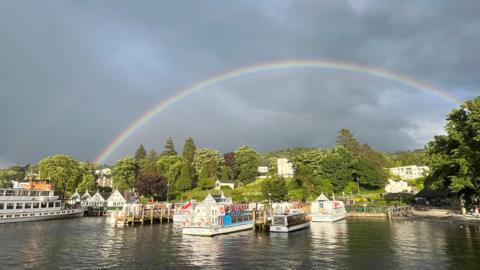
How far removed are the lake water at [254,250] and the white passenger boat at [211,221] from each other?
177 cm

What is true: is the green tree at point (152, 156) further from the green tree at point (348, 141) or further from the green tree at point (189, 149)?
the green tree at point (348, 141)

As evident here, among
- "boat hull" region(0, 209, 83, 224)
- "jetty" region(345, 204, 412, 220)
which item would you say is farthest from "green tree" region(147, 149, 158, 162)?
"jetty" region(345, 204, 412, 220)

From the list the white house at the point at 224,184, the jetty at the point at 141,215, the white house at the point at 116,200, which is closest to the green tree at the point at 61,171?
the white house at the point at 116,200

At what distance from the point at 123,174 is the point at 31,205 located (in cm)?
5643

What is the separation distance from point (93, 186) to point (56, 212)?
152ft

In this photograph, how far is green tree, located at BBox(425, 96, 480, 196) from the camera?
183 feet

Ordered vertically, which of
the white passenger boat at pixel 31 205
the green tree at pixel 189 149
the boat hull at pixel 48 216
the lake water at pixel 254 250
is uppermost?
the green tree at pixel 189 149

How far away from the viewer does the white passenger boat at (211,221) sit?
158 ft

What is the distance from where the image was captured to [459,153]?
5794 centimetres

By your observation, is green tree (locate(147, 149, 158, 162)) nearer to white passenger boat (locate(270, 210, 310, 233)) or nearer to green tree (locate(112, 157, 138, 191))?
green tree (locate(112, 157, 138, 191))

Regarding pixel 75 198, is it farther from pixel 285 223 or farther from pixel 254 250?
pixel 254 250

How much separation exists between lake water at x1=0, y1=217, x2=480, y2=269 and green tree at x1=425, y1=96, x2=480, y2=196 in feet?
37.6

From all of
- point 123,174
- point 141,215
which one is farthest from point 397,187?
point 123,174

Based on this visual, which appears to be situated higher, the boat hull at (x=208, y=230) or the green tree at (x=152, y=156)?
the green tree at (x=152, y=156)
